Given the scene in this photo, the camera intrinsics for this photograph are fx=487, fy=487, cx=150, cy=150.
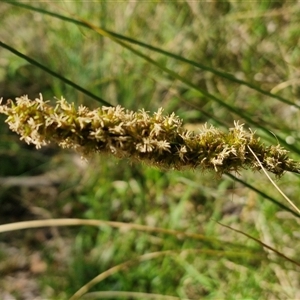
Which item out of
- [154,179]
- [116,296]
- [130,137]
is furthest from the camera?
[154,179]

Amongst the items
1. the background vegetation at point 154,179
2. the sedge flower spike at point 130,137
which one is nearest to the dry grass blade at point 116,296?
the background vegetation at point 154,179

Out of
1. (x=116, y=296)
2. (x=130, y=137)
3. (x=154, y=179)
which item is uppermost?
(x=130, y=137)

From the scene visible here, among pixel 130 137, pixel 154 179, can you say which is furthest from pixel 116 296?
pixel 130 137

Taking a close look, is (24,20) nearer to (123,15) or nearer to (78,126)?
(123,15)

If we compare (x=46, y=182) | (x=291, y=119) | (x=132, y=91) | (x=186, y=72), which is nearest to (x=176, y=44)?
(x=186, y=72)

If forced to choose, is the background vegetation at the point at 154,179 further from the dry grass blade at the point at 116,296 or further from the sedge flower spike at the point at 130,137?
the sedge flower spike at the point at 130,137

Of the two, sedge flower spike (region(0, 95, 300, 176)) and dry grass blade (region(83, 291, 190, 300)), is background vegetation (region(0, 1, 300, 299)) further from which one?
sedge flower spike (region(0, 95, 300, 176))

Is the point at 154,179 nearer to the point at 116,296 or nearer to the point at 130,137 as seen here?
the point at 116,296

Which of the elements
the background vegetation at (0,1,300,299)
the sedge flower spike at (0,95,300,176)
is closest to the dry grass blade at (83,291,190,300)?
the background vegetation at (0,1,300,299)
